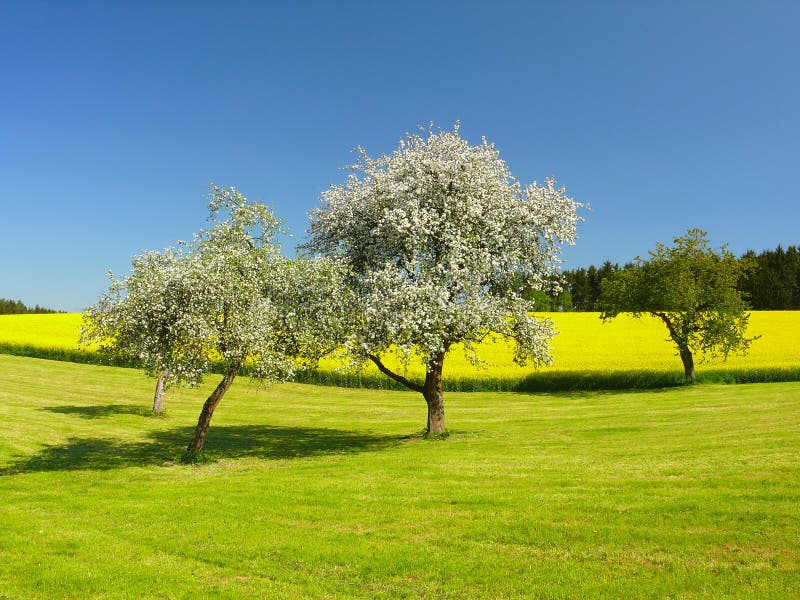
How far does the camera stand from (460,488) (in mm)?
19016

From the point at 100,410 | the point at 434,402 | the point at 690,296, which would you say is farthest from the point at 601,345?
the point at 100,410

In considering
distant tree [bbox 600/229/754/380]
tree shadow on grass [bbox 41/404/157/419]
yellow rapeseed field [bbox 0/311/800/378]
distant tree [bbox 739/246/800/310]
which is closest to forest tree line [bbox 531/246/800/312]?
distant tree [bbox 739/246/800/310]

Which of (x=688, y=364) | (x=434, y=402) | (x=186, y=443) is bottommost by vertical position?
(x=186, y=443)

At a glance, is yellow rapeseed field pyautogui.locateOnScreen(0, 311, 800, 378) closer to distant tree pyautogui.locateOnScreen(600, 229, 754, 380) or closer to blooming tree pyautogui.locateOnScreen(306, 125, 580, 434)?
distant tree pyautogui.locateOnScreen(600, 229, 754, 380)

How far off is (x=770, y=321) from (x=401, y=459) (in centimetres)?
7867

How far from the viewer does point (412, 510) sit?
1655 centimetres

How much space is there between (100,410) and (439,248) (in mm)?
26027

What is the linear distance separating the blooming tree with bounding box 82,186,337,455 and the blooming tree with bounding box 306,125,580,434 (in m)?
2.60

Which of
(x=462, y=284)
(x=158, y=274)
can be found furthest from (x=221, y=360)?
(x=462, y=284)

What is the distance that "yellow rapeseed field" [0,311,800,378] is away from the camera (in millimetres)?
57688

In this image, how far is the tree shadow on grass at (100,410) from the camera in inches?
1543

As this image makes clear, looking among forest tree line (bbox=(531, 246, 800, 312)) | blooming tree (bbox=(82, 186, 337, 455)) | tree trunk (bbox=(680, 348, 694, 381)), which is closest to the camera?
blooming tree (bbox=(82, 186, 337, 455))

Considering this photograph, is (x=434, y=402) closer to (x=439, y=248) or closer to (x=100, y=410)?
(x=439, y=248)

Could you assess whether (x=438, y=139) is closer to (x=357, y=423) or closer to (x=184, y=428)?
(x=357, y=423)
